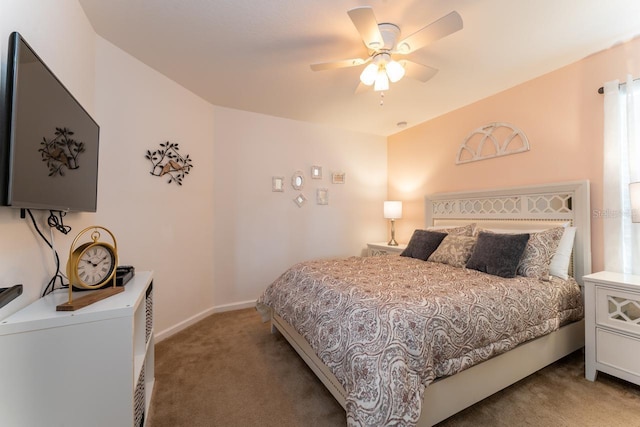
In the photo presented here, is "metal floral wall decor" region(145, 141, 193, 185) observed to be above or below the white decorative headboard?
above

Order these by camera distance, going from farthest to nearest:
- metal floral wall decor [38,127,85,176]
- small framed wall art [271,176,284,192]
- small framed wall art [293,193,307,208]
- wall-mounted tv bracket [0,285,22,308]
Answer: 1. small framed wall art [293,193,307,208]
2. small framed wall art [271,176,284,192]
3. metal floral wall decor [38,127,85,176]
4. wall-mounted tv bracket [0,285,22,308]

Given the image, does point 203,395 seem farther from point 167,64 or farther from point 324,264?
point 167,64

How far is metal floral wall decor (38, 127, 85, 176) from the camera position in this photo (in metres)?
1.15

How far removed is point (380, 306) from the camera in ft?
4.68

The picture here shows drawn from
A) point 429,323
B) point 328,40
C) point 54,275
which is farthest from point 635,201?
point 54,275

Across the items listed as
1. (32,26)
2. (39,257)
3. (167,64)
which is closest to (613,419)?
(39,257)

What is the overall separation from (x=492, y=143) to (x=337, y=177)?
2.03m

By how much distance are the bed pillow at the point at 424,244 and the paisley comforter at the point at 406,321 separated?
21.7 inches

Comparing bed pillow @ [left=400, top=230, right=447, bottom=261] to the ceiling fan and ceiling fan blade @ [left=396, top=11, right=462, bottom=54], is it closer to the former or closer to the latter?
the ceiling fan

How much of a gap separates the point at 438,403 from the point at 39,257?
7.07ft

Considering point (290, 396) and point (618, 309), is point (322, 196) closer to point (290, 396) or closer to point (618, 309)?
point (290, 396)

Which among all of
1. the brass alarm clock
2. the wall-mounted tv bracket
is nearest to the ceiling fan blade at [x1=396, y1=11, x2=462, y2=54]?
the brass alarm clock

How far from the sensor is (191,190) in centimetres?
292

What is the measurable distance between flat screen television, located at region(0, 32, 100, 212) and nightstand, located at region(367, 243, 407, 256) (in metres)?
3.25
